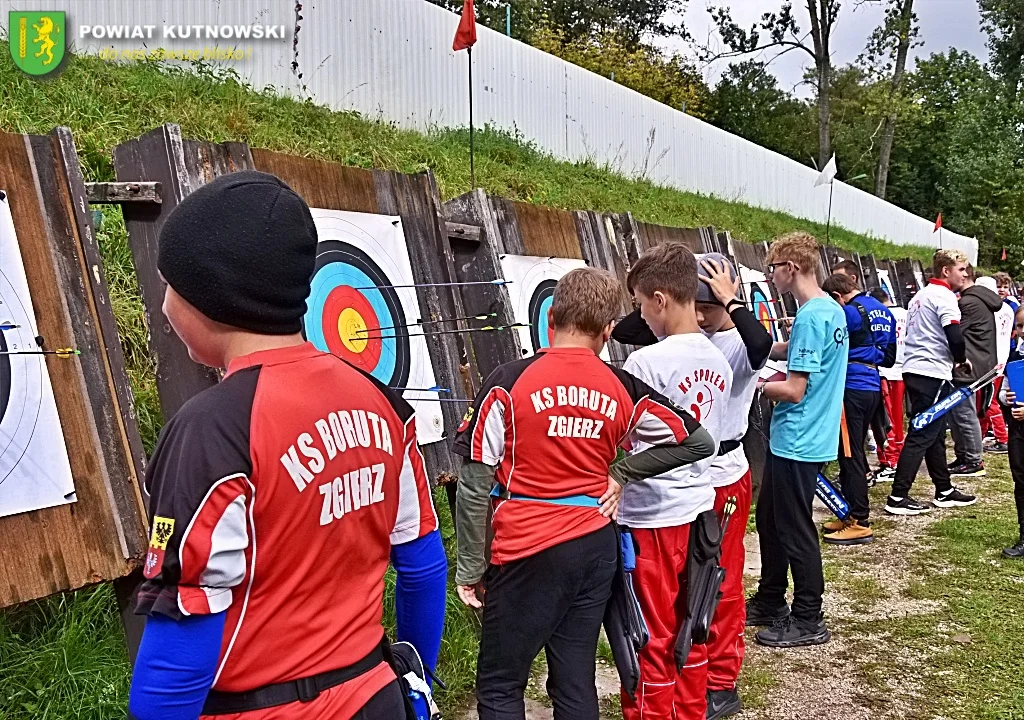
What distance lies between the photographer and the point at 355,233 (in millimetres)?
3342

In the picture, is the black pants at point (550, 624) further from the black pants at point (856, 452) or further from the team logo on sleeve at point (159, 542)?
the black pants at point (856, 452)

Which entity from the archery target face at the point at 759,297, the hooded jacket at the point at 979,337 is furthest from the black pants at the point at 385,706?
the archery target face at the point at 759,297

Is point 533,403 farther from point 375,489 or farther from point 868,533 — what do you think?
point 868,533

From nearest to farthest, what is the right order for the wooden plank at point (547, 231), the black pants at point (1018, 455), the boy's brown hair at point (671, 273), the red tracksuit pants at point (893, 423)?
the boy's brown hair at point (671, 273)
the wooden plank at point (547, 231)
the black pants at point (1018, 455)
the red tracksuit pants at point (893, 423)

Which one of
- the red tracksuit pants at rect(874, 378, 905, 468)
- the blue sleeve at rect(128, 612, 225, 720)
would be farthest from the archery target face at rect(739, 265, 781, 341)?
the blue sleeve at rect(128, 612, 225, 720)

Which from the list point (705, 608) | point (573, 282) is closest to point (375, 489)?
point (573, 282)

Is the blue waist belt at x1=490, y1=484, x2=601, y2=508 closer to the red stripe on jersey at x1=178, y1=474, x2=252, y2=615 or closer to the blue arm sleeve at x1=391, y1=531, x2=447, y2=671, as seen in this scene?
the blue arm sleeve at x1=391, y1=531, x2=447, y2=671

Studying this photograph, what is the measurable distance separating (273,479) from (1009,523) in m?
6.21

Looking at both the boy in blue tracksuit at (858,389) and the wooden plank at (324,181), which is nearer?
the wooden plank at (324,181)

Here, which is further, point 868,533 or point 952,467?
point 952,467

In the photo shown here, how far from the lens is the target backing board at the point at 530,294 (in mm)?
4309

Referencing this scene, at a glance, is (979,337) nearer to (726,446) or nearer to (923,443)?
(923,443)

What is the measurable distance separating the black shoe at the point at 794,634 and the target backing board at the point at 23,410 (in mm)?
3097

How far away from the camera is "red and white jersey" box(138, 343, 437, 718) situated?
1.16 metres
